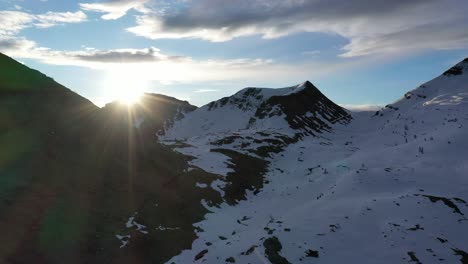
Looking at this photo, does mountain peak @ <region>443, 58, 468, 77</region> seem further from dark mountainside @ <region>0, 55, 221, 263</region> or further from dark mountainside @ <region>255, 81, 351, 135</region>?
dark mountainside @ <region>0, 55, 221, 263</region>

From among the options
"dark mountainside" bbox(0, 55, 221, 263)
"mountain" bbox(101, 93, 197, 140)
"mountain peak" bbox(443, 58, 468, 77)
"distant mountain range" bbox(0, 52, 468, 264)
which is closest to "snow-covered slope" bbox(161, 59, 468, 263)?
"distant mountain range" bbox(0, 52, 468, 264)

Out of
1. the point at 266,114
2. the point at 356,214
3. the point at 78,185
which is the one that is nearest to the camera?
the point at 356,214

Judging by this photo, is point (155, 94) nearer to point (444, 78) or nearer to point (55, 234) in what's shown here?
point (444, 78)

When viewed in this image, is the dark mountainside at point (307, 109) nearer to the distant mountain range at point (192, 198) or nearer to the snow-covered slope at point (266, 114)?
the snow-covered slope at point (266, 114)

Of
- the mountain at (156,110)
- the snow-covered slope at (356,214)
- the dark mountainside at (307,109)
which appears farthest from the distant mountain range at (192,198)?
the mountain at (156,110)

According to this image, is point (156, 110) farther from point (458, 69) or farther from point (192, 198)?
point (192, 198)

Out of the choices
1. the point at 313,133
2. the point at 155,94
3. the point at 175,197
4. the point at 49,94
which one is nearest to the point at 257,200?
the point at 175,197

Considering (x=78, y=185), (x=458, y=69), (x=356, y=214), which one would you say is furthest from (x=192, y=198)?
(x=458, y=69)
